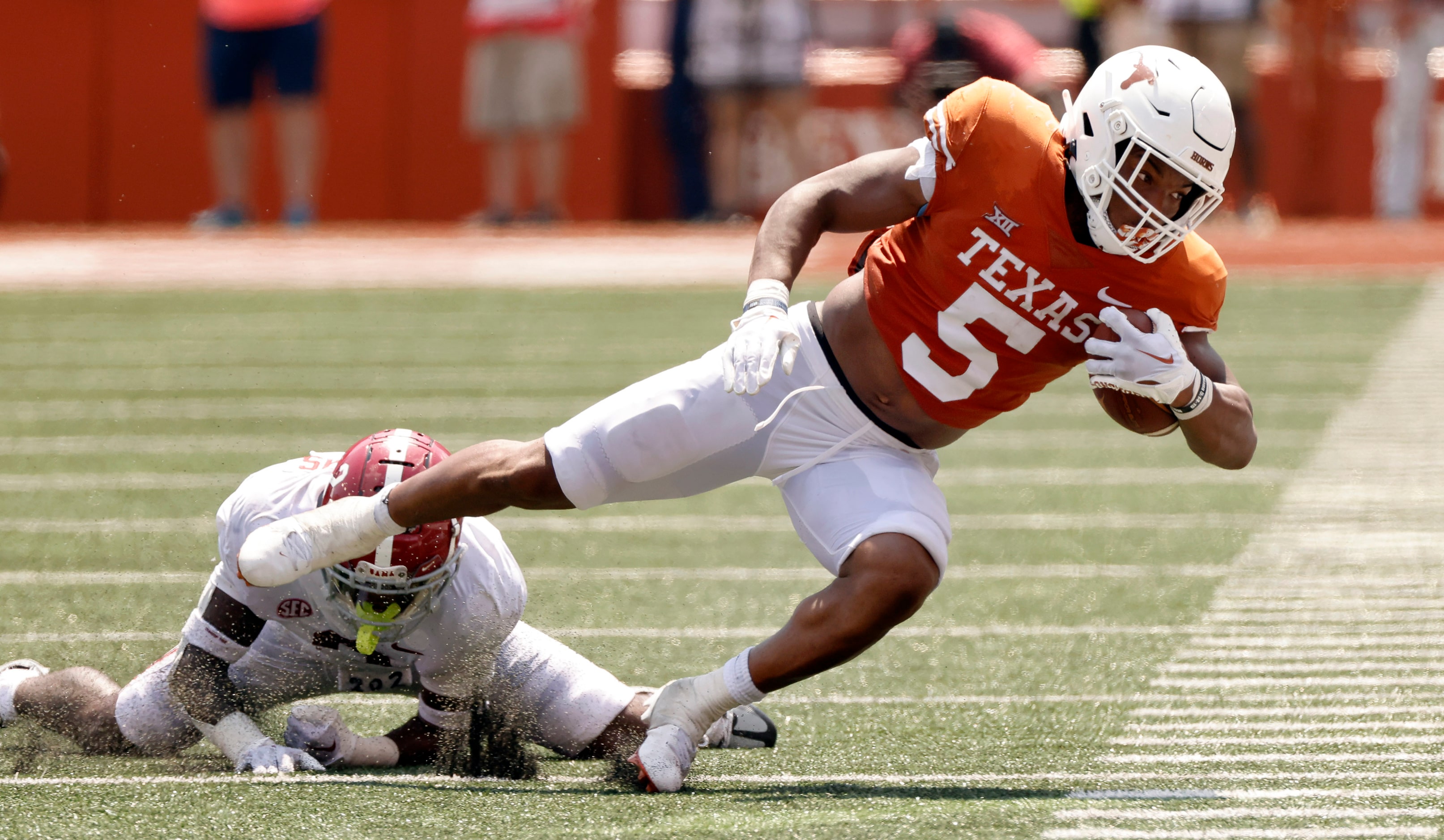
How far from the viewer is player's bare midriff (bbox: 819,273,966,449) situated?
3996 millimetres

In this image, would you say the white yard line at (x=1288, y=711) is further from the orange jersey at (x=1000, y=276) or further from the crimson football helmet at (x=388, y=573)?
the crimson football helmet at (x=388, y=573)

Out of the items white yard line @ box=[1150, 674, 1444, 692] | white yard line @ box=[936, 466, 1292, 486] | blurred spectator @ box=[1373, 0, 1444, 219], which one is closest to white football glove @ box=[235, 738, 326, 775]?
white yard line @ box=[1150, 674, 1444, 692]

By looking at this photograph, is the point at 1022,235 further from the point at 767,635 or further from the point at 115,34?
the point at 115,34

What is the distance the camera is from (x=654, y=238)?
13648 millimetres

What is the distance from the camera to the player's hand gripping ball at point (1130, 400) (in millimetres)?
3711

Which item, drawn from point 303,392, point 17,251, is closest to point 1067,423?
point 303,392

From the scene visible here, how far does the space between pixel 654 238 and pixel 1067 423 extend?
5.71 metres

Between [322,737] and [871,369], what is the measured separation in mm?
1349

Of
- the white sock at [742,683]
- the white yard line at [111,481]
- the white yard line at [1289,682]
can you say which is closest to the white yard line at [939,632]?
the white yard line at [1289,682]

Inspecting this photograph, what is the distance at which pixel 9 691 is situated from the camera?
4.16 meters

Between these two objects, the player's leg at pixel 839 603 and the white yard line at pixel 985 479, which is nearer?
the player's leg at pixel 839 603

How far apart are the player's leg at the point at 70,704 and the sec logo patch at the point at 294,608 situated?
0.41 metres

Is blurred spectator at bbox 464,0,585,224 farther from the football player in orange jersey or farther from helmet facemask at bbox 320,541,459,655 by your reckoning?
helmet facemask at bbox 320,541,459,655

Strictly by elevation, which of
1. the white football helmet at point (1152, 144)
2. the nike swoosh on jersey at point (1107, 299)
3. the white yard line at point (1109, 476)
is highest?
the white football helmet at point (1152, 144)
